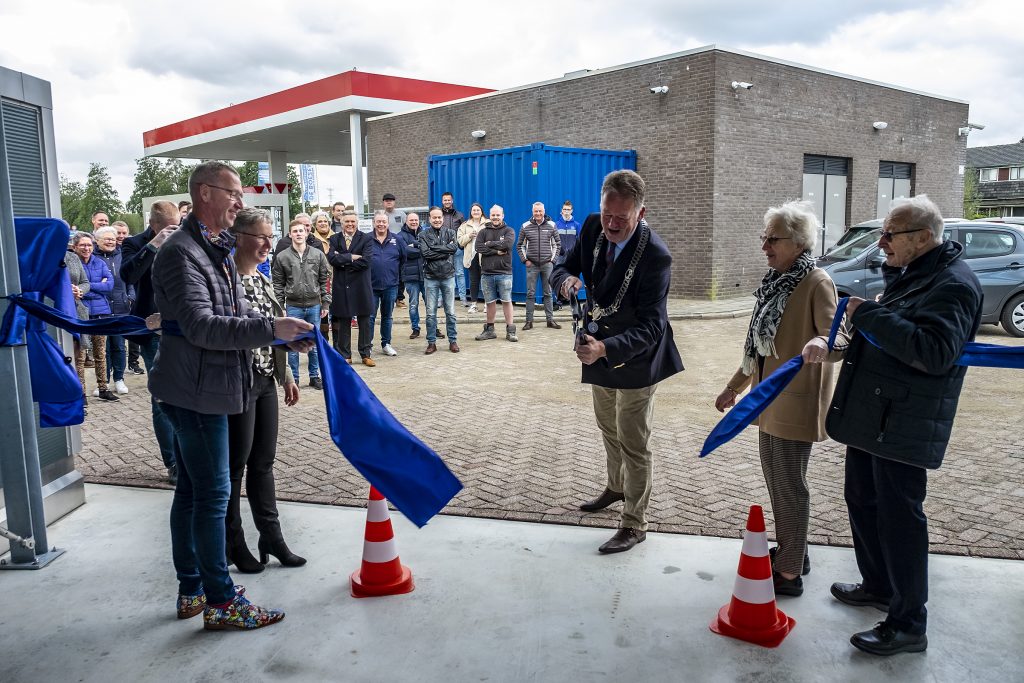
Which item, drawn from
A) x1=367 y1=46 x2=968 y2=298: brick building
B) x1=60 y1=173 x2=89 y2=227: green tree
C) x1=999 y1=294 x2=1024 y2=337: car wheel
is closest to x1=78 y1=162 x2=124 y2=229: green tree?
x1=60 y1=173 x2=89 y2=227: green tree

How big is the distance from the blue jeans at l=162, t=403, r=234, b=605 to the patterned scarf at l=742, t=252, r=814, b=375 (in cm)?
251

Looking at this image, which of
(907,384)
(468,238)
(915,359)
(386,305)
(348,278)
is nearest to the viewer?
(915,359)

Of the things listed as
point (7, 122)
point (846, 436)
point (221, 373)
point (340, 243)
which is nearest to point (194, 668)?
point (221, 373)

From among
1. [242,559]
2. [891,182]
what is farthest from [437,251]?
[891,182]

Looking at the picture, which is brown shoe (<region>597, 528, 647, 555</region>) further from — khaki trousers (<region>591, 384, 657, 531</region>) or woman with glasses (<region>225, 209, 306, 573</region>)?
woman with glasses (<region>225, 209, 306, 573</region>)

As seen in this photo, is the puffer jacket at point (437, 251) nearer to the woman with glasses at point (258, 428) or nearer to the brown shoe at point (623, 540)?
the woman with glasses at point (258, 428)

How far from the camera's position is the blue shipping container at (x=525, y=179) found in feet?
51.8

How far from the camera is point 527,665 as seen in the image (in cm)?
321

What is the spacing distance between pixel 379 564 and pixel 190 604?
88cm

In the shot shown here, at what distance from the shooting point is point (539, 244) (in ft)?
40.9

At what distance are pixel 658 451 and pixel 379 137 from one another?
20816 millimetres

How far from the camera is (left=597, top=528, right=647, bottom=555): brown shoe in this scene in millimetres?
4285

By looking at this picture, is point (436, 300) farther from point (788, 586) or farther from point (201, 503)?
point (788, 586)

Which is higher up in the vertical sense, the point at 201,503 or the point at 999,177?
the point at 999,177
